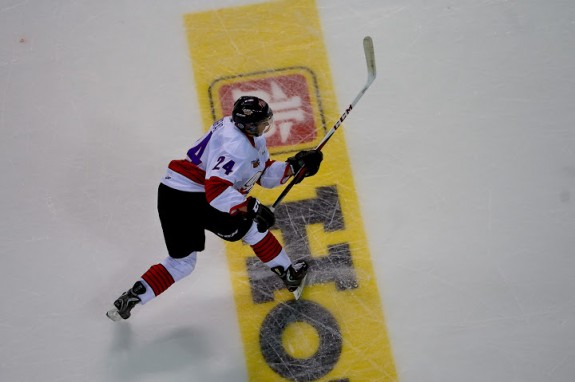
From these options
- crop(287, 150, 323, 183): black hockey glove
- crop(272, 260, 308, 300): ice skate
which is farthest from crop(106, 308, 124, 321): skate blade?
crop(287, 150, 323, 183): black hockey glove

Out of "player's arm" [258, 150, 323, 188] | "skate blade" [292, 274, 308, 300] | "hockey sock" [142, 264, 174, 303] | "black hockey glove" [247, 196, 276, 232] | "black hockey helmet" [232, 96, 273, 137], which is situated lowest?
"skate blade" [292, 274, 308, 300]

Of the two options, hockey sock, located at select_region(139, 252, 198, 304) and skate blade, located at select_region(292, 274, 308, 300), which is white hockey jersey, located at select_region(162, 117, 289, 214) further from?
skate blade, located at select_region(292, 274, 308, 300)

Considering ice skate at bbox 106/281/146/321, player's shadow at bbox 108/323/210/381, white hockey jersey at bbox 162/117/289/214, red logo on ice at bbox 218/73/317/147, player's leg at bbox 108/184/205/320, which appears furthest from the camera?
red logo on ice at bbox 218/73/317/147

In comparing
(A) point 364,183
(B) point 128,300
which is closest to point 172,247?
(B) point 128,300

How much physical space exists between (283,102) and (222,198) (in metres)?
1.39

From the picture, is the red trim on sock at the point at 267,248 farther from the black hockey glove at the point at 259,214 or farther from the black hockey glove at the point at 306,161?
the black hockey glove at the point at 306,161

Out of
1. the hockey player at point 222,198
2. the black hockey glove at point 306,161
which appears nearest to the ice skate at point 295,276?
the hockey player at point 222,198

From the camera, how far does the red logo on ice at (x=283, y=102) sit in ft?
14.8

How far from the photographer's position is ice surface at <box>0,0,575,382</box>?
398 cm

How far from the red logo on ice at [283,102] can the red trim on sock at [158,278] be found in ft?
3.62

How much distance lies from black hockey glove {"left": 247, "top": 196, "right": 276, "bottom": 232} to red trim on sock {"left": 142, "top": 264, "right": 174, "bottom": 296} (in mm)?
655

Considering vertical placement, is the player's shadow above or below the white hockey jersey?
below

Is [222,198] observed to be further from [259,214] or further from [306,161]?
[306,161]

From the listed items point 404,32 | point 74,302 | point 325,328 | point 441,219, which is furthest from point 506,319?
point 74,302
